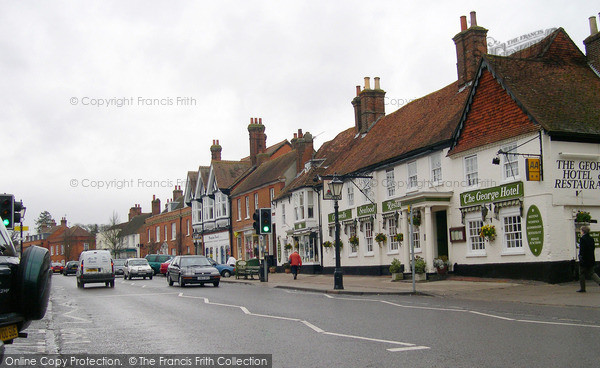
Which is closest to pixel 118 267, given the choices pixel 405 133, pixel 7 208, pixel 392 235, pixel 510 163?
pixel 392 235

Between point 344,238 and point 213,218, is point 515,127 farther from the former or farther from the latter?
point 213,218

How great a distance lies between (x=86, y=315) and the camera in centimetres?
1545

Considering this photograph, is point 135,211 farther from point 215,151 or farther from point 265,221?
point 265,221

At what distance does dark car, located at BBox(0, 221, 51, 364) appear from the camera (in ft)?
20.6

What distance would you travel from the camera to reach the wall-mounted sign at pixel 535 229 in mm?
20000

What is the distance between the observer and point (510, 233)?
2150 cm

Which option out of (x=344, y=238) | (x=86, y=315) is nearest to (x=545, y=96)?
(x=344, y=238)

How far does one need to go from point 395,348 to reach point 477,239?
15.7 m

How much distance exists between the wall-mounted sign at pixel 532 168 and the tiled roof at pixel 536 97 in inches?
44.5

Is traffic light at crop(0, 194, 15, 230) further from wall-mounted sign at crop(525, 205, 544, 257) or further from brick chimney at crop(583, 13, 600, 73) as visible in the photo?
brick chimney at crop(583, 13, 600, 73)

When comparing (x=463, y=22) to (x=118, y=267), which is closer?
(x=463, y=22)

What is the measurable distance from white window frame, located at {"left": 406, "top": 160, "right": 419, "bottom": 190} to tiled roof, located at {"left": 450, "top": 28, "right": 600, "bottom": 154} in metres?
3.08

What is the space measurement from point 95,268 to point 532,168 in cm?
2108

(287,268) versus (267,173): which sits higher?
(267,173)
